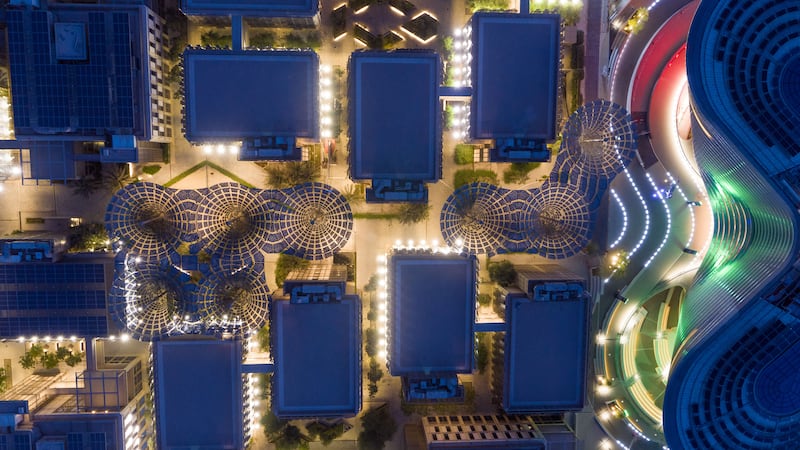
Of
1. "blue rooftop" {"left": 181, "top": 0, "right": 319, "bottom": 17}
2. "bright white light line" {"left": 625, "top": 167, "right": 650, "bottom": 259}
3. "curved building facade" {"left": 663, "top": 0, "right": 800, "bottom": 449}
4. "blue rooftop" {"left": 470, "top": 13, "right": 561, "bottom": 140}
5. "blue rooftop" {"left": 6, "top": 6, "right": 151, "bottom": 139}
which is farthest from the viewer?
"bright white light line" {"left": 625, "top": 167, "right": 650, "bottom": 259}

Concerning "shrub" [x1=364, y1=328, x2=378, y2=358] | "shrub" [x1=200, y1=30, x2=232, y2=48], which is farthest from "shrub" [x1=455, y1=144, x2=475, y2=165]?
"shrub" [x1=200, y1=30, x2=232, y2=48]

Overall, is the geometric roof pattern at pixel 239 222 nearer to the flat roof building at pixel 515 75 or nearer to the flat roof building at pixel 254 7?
the flat roof building at pixel 254 7

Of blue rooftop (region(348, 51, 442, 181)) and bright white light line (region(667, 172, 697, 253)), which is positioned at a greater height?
blue rooftop (region(348, 51, 442, 181))

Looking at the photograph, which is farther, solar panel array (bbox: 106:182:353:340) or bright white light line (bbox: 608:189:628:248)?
bright white light line (bbox: 608:189:628:248)

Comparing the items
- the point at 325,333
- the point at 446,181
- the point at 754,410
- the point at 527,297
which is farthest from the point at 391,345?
the point at 754,410

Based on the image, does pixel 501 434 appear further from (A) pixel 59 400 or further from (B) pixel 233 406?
(A) pixel 59 400

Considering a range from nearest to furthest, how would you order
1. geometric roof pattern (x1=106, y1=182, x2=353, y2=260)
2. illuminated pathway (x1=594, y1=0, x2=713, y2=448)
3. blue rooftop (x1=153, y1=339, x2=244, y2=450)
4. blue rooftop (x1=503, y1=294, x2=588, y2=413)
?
1. geometric roof pattern (x1=106, y1=182, x2=353, y2=260)
2. blue rooftop (x1=153, y1=339, x2=244, y2=450)
3. blue rooftop (x1=503, y1=294, x2=588, y2=413)
4. illuminated pathway (x1=594, y1=0, x2=713, y2=448)

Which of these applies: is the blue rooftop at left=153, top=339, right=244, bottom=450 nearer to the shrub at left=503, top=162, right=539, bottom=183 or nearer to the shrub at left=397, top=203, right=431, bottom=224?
the shrub at left=397, top=203, right=431, bottom=224

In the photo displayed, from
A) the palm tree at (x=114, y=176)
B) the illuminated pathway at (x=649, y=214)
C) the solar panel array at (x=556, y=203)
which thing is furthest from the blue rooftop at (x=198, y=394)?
the illuminated pathway at (x=649, y=214)
